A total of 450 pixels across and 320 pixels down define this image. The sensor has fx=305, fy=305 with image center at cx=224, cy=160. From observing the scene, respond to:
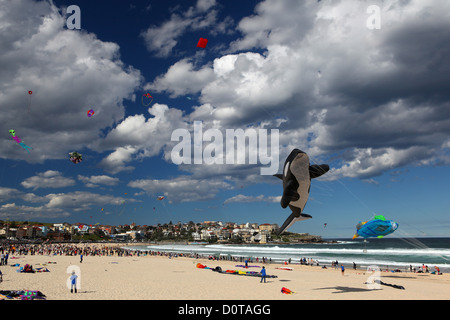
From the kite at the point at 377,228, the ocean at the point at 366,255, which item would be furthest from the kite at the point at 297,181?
the kite at the point at 377,228

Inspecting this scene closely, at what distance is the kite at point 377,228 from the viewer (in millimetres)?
19562

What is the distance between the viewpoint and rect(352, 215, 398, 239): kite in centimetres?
1956

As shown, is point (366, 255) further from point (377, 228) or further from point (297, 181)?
point (297, 181)

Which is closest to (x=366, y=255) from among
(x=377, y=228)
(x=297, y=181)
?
(x=377, y=228)

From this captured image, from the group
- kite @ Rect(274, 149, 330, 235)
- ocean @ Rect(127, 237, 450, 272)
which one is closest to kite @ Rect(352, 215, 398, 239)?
ocean @ Rect(127, 237, 450, 272)

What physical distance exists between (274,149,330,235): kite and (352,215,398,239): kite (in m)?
10.4

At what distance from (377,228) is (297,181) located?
39.1 ft

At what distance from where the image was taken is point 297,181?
1087 centimetres

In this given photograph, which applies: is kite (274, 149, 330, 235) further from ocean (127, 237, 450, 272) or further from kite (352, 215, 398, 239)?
kite (352, 215, 398, 239)

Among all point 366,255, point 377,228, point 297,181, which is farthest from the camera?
point 366,255

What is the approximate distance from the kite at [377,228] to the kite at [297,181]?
34.2ft
